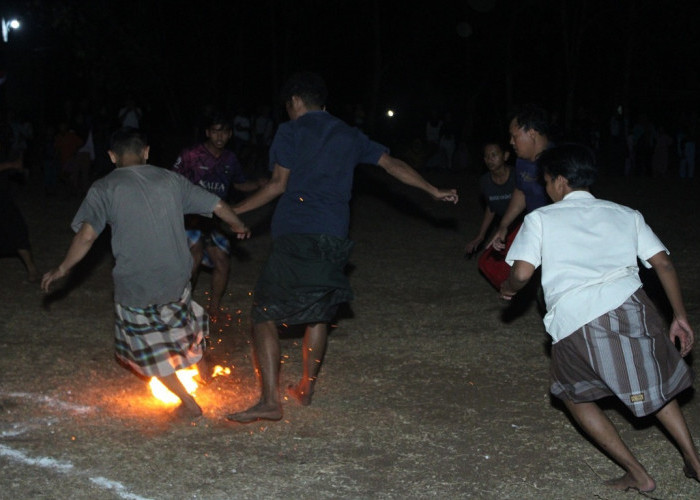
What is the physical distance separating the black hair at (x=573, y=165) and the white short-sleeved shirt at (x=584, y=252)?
0.38ft

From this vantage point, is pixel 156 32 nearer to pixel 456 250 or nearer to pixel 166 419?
pixel 456 250

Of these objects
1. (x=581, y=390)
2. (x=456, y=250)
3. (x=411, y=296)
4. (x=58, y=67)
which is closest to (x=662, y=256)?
(x=581, y=390)

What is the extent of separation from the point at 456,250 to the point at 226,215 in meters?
6.54

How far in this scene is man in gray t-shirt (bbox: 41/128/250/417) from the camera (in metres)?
4.95

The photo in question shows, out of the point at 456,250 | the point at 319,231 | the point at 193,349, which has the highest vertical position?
the point at 319,231

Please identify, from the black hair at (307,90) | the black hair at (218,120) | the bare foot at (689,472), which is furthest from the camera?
the black hair at (218,120)

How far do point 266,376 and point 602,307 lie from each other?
6.46 feet

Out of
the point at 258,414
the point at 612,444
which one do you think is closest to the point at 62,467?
the point at 258,414

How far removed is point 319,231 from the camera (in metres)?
5.23

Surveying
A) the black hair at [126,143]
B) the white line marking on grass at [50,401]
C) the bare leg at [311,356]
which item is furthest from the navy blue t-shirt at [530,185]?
the white line marking on grass at [50,401]

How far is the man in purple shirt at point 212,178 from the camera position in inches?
286

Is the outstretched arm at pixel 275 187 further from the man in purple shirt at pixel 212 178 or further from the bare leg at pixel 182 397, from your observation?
the man in purple shirt at pixel 212 178

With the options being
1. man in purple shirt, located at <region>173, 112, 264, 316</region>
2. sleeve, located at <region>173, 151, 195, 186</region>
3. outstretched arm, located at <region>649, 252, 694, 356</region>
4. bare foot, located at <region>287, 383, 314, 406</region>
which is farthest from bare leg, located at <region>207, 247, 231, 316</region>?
outstretched arm, located at <region>649, 252, 694, 356</region>

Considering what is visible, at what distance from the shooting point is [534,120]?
248 inches
